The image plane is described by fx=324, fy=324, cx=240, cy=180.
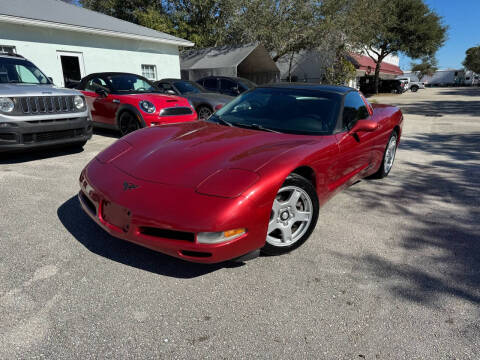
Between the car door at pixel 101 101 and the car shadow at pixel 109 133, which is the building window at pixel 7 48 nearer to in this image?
the car shadow at pixel 109 133

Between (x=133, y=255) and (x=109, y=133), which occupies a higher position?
(x=109, y=133)

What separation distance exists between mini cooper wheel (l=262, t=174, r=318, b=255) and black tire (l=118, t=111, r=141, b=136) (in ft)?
16.4

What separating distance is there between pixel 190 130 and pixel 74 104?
3336 mm

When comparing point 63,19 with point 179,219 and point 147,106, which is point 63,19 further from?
point 179,219

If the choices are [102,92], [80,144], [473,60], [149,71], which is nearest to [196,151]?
[80,144]

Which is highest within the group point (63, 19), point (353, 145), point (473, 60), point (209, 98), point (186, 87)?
point (473, 60)

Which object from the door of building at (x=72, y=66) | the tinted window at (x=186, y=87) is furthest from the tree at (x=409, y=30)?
the door of building at (x=72, y=66)

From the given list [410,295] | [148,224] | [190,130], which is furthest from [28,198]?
[410,295]

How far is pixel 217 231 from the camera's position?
205cm

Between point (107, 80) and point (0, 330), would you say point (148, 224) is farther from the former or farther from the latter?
point (107, 80)

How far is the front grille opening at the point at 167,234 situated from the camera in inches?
82.4

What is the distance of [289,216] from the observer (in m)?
2.64

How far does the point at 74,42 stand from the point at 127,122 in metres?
7.21

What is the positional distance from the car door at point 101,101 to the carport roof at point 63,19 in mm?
4844
